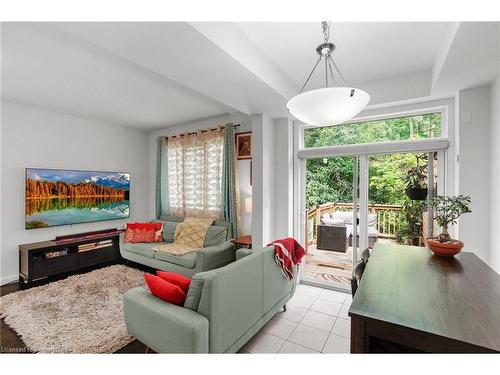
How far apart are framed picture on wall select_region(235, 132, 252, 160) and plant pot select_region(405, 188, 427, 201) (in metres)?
2.23

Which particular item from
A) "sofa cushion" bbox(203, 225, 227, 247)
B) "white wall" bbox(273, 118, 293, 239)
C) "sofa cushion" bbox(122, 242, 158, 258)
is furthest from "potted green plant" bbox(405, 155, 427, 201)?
"sofa cushion" bbox(122, 242, 158, 258)

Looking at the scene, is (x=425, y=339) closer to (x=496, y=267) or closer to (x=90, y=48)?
(x=496, y=267)

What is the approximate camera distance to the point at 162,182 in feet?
16.0

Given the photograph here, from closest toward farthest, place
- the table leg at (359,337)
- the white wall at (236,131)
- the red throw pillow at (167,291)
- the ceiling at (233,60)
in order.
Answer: the table leg at (359,337), the ceiling at (233,60), the red throw pillow at (167,291), the white wall at (236,131)

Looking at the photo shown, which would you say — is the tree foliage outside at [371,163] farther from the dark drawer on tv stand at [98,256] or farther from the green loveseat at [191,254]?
the dark drawer on tv stand at [98,256]

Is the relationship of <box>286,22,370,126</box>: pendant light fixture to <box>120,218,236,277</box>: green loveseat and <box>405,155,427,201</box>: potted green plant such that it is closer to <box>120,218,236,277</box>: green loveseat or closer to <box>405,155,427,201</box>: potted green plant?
<box>405,155,427,201</box>: potted green plant

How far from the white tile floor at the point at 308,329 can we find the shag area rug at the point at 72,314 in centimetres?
126

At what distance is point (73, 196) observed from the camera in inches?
156

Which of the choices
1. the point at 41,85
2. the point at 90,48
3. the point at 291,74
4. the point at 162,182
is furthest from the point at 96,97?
the point at 291,74

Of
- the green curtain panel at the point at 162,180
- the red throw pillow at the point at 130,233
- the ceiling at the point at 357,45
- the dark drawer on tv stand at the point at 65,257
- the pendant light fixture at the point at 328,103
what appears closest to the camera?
the pendant light fixture at the point at 328,103

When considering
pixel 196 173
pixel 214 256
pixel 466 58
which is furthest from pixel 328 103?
pixel 196 173

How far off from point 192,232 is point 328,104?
3152 mm

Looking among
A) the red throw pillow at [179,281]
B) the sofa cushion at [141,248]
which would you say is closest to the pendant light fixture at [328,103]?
the red throw pillow at [179,281]

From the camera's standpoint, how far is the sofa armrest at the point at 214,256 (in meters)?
3.07
